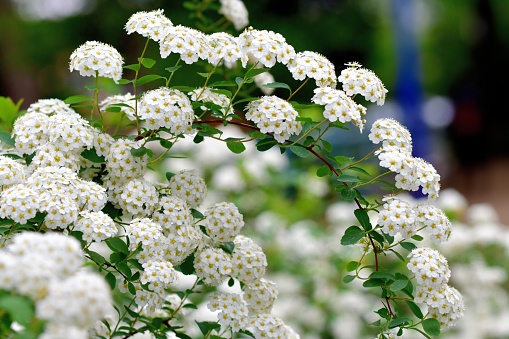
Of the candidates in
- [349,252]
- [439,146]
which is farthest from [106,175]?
[439,146]

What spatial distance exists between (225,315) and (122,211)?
344mm

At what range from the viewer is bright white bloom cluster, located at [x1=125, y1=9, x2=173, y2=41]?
177cm

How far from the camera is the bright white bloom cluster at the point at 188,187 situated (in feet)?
6.28

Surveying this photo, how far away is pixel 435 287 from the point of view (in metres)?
1.76

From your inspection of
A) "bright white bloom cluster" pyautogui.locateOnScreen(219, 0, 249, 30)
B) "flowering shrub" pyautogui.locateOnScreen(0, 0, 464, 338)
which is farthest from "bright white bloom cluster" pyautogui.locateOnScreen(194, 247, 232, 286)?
"bright white bloom cluster" pyautogui.locateOnScreen(219, 0, 249, 30)

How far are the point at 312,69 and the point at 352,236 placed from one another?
39 cm

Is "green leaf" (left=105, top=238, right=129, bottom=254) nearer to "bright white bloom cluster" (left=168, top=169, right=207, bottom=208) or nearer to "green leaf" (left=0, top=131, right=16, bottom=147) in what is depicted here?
"bright white bloom cluster" (left=168, top=169, right=207, bottom=208)

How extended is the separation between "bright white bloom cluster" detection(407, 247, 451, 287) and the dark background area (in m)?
10.8

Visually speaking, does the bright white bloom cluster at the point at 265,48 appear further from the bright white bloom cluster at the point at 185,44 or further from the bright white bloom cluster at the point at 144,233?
the bright white bloom cluster at the point at 144,233

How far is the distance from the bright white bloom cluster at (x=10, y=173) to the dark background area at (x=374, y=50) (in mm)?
11049

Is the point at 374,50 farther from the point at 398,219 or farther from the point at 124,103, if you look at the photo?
the point at 398,219

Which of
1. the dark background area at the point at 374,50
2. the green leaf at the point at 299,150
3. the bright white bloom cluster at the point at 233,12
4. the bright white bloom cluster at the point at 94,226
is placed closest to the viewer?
the bright white bloom cluster at the point at 94,226

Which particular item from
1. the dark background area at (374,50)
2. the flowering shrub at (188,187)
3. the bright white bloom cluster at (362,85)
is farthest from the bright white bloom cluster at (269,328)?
the dark background area at (374,50)

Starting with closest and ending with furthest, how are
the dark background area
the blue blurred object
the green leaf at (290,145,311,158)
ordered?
the green leaf at (290,145,311,158) < the blue blurred object < the dark background area
